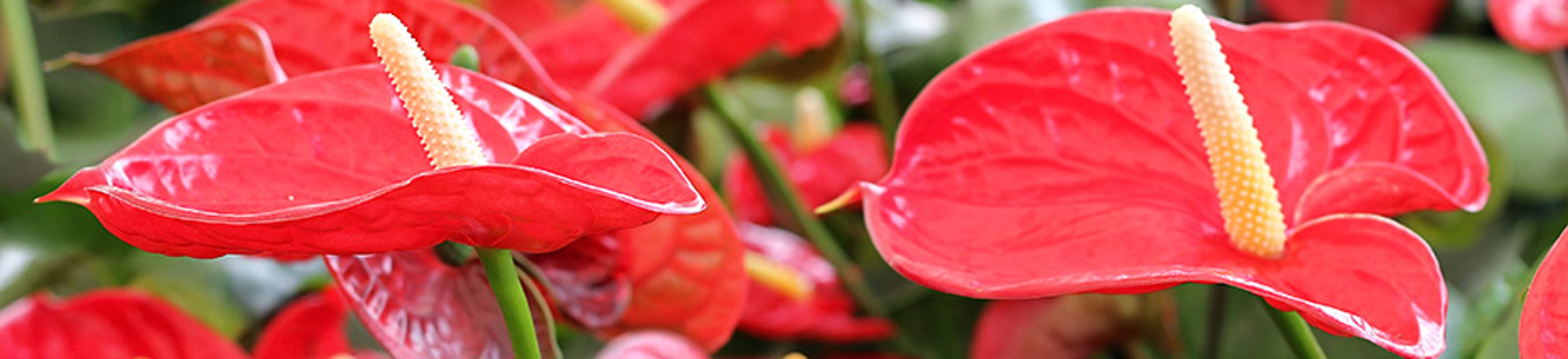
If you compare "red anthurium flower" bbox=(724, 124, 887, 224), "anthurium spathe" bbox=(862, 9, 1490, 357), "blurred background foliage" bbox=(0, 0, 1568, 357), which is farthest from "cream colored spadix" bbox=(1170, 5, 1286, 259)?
"red anthurium flower" bbox=(724, 124, 887, 224)

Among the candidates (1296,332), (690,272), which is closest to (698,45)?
(690,272)

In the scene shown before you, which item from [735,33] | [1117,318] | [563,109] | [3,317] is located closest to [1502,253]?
[1117,318]

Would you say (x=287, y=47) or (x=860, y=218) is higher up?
(x=287, y=47)

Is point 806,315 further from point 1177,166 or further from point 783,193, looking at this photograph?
point 1177,166

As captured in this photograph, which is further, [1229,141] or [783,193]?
[783,193]

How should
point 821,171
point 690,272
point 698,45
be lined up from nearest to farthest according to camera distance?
point 690,272, point 698,45, point 821,171

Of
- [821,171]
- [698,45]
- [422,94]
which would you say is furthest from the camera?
[821,171]

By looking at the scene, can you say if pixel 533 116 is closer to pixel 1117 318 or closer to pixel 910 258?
pixel 910 258
